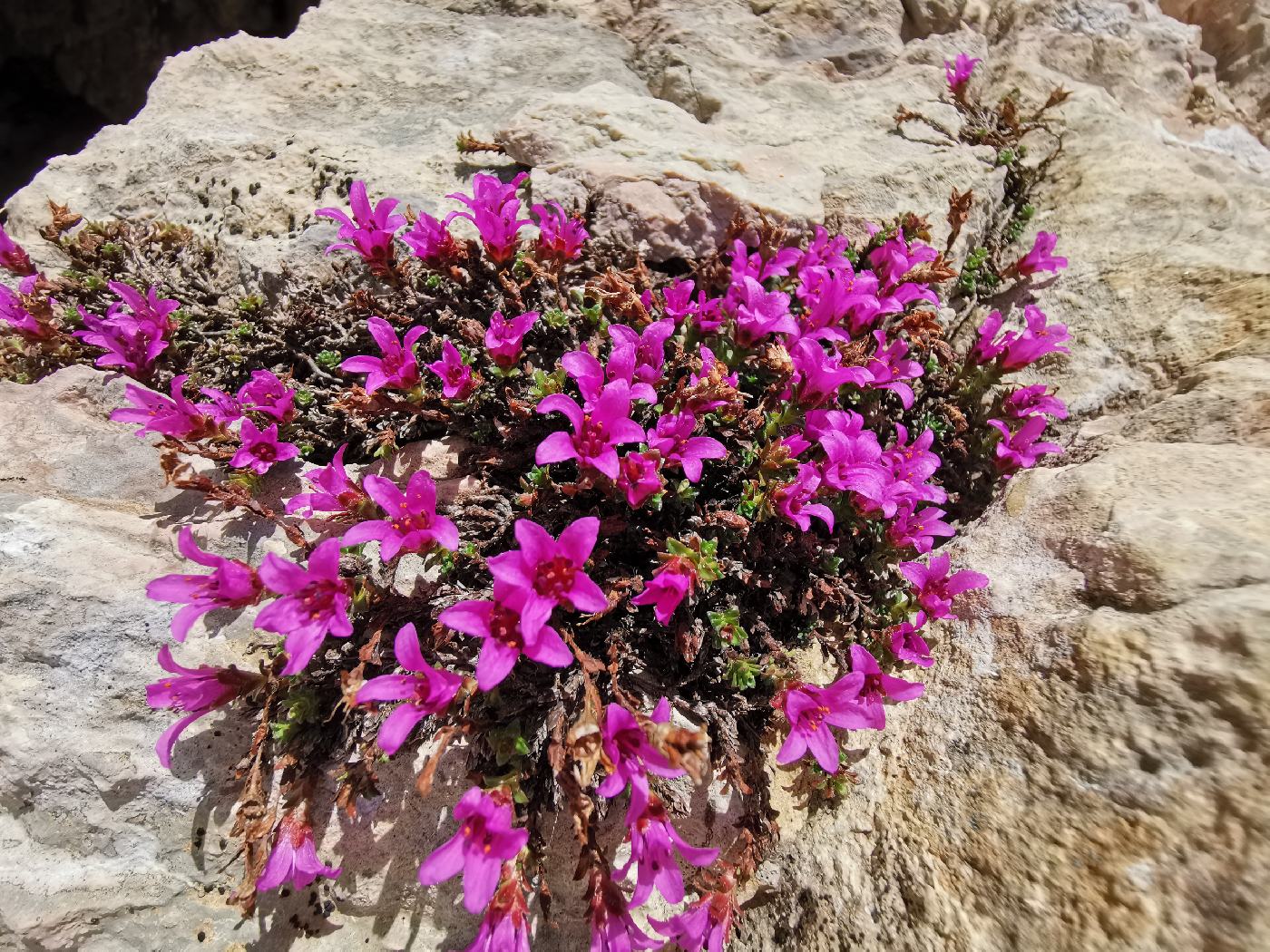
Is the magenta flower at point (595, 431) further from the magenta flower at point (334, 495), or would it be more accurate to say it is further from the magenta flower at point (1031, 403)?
the magenta flower at point (1031, 403)

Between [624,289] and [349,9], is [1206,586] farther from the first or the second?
[349,9]

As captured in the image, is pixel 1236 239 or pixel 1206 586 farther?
pixel 1236 239

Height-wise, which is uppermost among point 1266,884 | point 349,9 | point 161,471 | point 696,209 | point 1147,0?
point 1147,0

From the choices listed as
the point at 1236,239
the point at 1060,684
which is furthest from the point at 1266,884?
the point at 1236,239

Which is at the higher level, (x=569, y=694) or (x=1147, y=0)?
(x=1147, y=0)

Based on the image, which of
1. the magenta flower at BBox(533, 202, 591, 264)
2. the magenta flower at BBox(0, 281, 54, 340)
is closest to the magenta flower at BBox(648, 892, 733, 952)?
the magenta flower at BBox(533, 202, 591, 264)

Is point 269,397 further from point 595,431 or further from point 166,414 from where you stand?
point 595,431

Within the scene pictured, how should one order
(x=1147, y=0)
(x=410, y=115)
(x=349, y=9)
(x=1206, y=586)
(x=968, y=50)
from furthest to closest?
(x=1147, y=0) → (x=968, y=50) → (x=349, y=9) → (x=410, y=115) → (x=1206, y=586)
